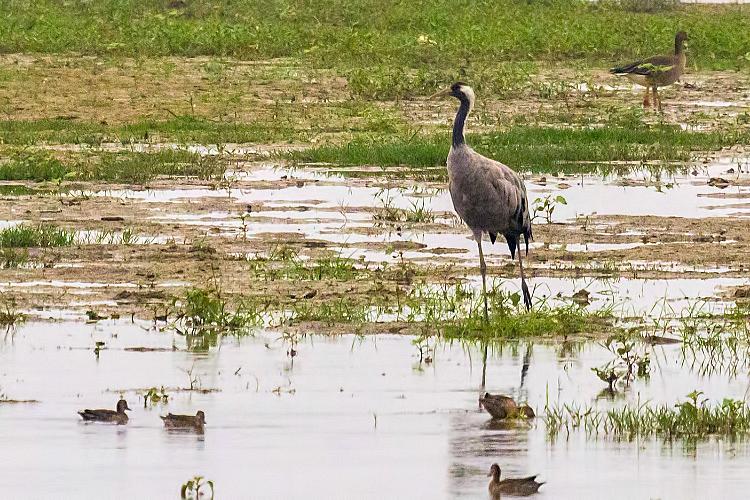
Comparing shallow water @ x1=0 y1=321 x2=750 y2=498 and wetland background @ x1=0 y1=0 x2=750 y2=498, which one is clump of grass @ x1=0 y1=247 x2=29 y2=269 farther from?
shallow water @ x1=0 y1=321 x2=750 y2=498

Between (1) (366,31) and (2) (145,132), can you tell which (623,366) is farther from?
(1) (366,31)

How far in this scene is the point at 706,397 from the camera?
33.1 ft

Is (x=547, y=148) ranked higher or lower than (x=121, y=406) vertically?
higher

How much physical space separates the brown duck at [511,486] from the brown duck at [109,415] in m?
2.19

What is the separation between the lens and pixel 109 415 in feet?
30.3

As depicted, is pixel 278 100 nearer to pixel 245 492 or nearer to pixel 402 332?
pixel 402 332

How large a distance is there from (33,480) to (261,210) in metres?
9.10

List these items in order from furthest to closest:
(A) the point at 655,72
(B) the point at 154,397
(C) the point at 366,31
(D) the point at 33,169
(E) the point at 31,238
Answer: (C) the point at 366,31, (A) the point at 655,72, (D) the point at 33,169, (E) the point at 31,238, (B) the point at 154,397

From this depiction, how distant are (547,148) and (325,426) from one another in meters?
12.3

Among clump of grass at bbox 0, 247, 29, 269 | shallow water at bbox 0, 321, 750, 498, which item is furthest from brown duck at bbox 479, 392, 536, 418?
clump of grass at bbox 0, 247, 29, 269

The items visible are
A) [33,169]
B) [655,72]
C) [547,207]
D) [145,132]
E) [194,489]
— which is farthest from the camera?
[655,72]

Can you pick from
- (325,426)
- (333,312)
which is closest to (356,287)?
(333,312)

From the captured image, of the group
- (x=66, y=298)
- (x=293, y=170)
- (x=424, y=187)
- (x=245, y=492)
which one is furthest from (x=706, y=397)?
(x=293, y=170)

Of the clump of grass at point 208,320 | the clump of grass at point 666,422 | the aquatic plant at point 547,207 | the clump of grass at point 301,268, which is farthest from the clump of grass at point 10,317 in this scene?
the aquatic plant at point 547,207
